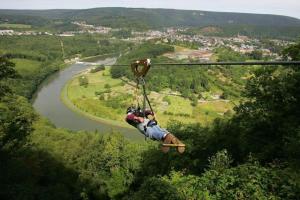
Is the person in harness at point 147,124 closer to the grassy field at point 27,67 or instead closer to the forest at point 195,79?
the forest at point 195,79

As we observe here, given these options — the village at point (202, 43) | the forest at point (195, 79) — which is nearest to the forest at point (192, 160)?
the forest at point (195, 79)

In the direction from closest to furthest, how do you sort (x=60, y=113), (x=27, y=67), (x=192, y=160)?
(x=192, y=160) → (x=60, y=113) → (x=27, y=67)

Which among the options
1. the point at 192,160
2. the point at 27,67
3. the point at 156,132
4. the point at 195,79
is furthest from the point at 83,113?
the point at 156,132

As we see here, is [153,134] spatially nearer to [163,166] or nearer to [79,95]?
[163,166]

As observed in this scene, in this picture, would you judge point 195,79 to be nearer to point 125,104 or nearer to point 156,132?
point 125,104

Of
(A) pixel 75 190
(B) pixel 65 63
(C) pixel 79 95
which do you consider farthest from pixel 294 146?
(B) pixel 65 63
